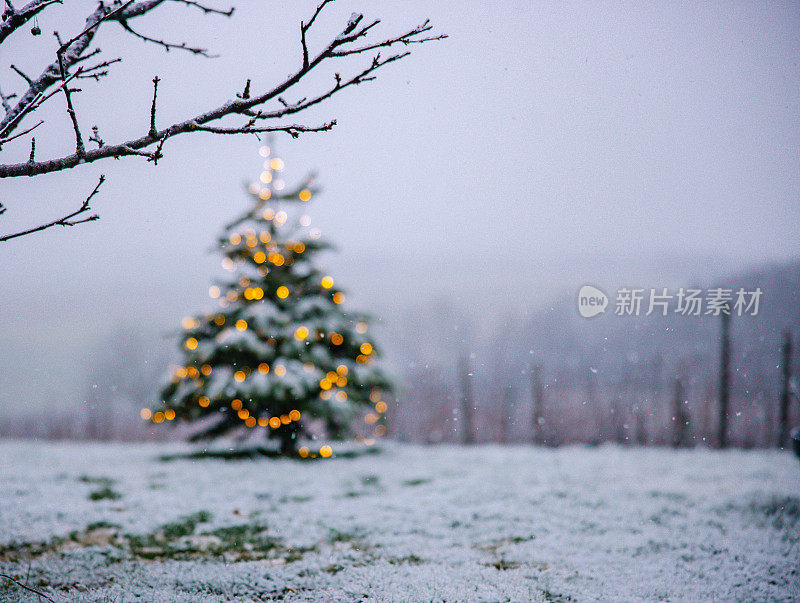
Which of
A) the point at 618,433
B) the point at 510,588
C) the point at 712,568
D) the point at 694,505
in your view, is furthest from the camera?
Answer: the point at 618,433

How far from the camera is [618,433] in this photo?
64.9ft

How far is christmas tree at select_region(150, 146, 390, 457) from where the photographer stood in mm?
9781

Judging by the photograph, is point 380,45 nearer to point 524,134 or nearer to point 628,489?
point 524,134

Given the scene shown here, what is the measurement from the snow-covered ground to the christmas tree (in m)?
1.25

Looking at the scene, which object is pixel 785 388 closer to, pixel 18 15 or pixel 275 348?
pixel 275 348

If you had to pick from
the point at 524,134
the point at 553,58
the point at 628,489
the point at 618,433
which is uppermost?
the point at 553,58

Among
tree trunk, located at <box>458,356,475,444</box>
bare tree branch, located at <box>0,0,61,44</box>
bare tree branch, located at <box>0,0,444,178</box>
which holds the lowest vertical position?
tree trunk, located at <box>458,356,475,444</box>

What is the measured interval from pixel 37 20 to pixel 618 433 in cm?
2098

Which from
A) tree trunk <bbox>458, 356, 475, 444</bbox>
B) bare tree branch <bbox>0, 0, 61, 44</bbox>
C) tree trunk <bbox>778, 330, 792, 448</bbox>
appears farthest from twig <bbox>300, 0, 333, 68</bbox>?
tree trunk <bbox>458, 356, 475, 444</bbox>

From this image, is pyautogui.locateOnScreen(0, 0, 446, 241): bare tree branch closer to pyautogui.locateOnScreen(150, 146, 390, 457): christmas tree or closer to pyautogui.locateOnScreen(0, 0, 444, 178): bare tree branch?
pyautogui.locateOnScreen(0, 0, 444, 178): bare tree branch

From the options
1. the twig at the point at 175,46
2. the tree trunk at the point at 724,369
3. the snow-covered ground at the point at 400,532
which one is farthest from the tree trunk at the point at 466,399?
the twig at the point at 175,46

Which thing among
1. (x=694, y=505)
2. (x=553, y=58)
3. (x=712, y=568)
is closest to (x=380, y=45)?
(x=553, y=58)

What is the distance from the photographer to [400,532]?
5.21 meters

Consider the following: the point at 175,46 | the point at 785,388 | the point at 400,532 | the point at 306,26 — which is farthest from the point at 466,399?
the point at 306,26
